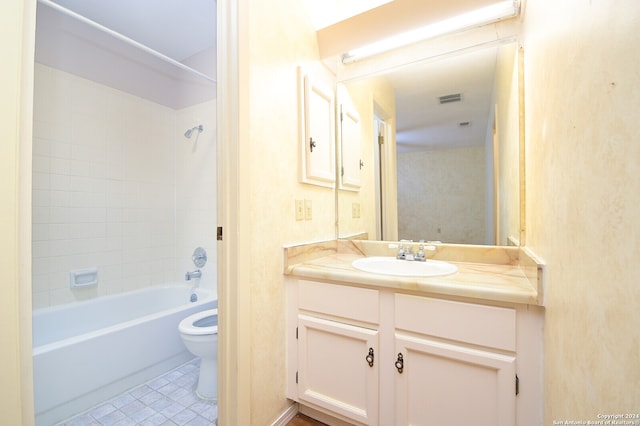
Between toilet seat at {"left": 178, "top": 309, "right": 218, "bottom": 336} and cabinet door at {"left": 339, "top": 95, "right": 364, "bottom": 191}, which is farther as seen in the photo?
cabinet door at {"left": 339, "top": 95, "right": 364, "bottom": 191}

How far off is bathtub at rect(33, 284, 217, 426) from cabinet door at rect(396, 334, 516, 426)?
161 centimetres

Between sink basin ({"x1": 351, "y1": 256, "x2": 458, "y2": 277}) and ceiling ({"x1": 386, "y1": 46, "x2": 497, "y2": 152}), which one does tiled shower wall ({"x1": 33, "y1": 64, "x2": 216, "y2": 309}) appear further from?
ceiling ({"x1": 386, "y1": 46, "x2": 497, "y2": 152})

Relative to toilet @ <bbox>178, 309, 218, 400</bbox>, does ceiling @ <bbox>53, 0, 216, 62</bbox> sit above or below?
above

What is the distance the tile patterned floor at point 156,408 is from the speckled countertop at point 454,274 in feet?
3.24

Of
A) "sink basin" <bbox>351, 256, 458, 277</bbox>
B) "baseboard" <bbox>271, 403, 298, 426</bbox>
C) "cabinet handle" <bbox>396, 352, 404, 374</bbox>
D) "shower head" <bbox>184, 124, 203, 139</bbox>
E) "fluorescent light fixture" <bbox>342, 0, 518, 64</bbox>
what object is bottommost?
"baseboard" <bbox>271, 403, 298, 426</bbox>

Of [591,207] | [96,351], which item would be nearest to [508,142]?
[591,207]

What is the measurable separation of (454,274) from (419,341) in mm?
333

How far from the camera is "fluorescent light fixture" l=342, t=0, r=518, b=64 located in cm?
137

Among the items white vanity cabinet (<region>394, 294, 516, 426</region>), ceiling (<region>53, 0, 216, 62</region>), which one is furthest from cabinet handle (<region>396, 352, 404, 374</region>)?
ceiling (<region>53, 0, 216, 62</region>)

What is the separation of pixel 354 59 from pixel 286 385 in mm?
1987

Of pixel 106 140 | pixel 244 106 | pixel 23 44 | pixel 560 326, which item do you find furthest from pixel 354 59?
pixel 106 140

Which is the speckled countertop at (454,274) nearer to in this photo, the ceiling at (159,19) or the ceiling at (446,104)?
the ceiling at (446,104)

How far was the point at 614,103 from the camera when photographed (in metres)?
0.43

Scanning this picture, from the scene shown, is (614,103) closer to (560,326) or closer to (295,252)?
(560,326)
